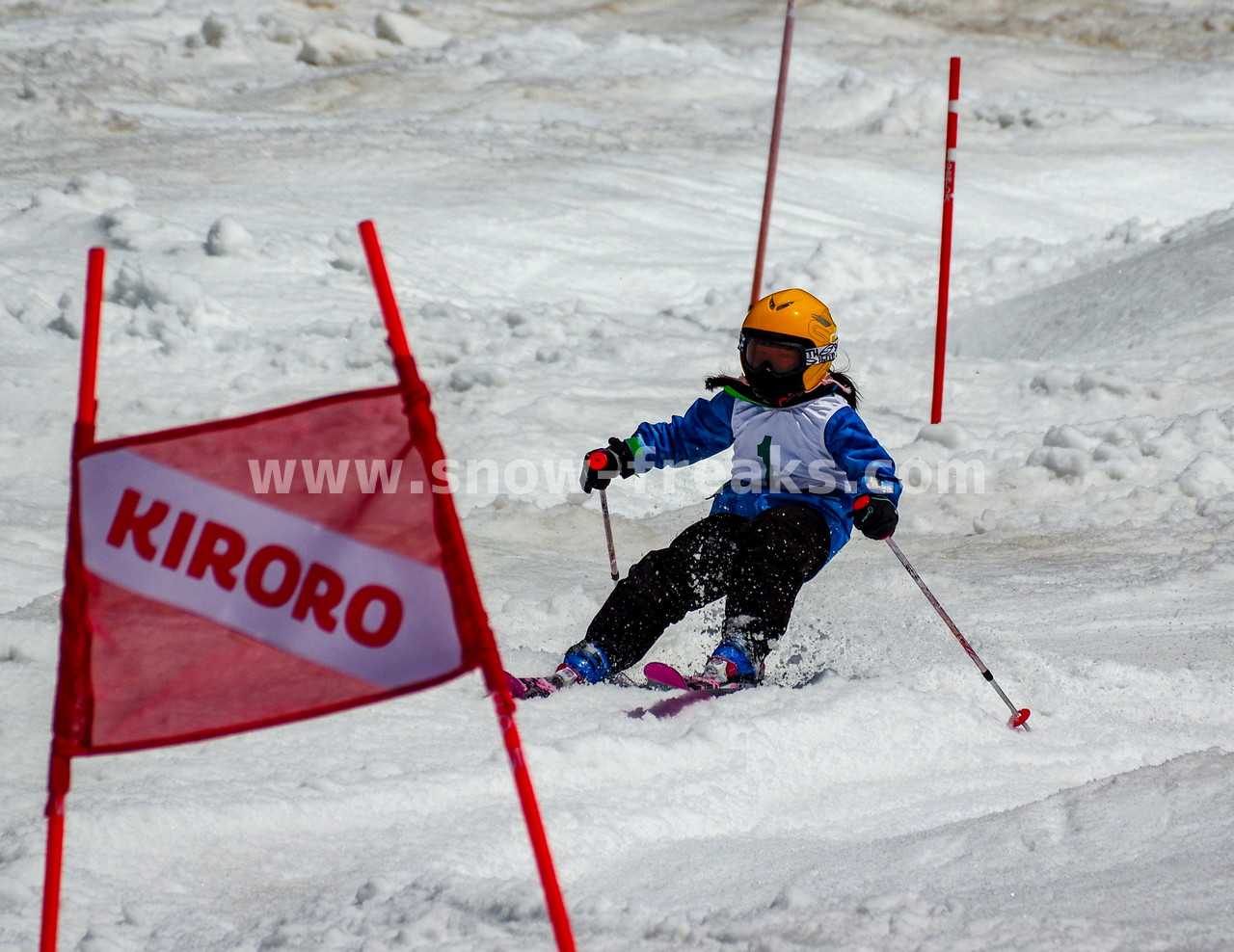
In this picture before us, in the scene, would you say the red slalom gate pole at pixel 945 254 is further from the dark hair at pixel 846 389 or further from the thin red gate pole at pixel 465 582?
the thin red gate pole at pixel 465 582

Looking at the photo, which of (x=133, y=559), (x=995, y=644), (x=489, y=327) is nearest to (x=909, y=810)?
(x=995, y=644)

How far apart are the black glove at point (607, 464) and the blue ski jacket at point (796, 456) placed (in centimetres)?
3

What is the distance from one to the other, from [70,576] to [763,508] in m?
2.57

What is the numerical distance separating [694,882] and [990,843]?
0.63m

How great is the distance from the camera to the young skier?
3850 millimetres

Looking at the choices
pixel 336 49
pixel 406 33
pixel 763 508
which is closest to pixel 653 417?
pixel 763 508

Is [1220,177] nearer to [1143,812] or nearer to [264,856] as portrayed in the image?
[1143,812]

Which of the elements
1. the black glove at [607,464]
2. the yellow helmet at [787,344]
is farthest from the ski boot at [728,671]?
the yellow helmet at [787,344]

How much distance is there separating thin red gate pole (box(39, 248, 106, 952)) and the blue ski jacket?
2.45m

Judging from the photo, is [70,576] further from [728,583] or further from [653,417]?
[653,417]

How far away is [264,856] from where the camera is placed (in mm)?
2666

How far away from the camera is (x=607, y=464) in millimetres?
4281

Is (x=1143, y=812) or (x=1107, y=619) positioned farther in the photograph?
(x=1107, y=619)

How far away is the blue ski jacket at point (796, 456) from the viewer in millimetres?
4055
